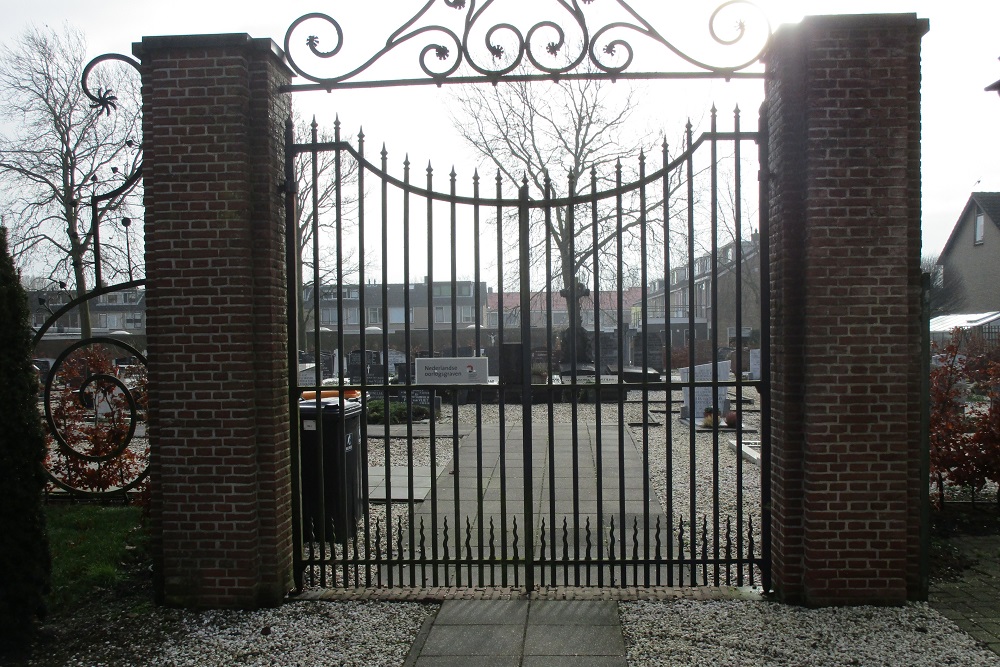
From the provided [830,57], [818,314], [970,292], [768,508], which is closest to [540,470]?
[768,508]

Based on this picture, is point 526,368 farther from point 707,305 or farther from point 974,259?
point 707,305

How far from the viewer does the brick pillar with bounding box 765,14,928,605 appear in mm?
4551

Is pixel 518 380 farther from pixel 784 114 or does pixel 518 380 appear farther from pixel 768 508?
pixel 784 114

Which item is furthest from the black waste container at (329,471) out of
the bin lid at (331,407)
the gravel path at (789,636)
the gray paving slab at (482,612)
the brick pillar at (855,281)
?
the brick pillar at (855,281)

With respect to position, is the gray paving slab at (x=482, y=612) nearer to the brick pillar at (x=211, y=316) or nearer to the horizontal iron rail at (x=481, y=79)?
the brick pillar at (x=211, y=316)

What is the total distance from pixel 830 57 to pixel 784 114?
41cm

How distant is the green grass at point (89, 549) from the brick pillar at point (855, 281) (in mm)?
4877

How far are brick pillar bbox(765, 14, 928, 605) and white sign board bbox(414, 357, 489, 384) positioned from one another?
2081 mm

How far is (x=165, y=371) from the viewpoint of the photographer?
15.7 feet

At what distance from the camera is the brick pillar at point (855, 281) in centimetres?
455

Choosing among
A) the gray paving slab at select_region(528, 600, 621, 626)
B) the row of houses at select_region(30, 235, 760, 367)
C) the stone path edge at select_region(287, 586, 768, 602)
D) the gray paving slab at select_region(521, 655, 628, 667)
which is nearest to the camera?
the gray paving slab at select_region(521, 655, 628, 667)

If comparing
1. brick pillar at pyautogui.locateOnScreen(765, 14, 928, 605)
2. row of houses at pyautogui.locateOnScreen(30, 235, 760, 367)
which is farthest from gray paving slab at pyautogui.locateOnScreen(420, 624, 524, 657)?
row of houses at pyautogui.locateOnScreen(30, 235, 760, 367)

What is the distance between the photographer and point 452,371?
5.00 meters

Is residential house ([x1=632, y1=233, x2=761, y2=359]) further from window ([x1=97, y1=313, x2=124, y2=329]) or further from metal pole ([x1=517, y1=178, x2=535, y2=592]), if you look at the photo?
window ([x1=97, y1=313, x2=124, y2=329])
